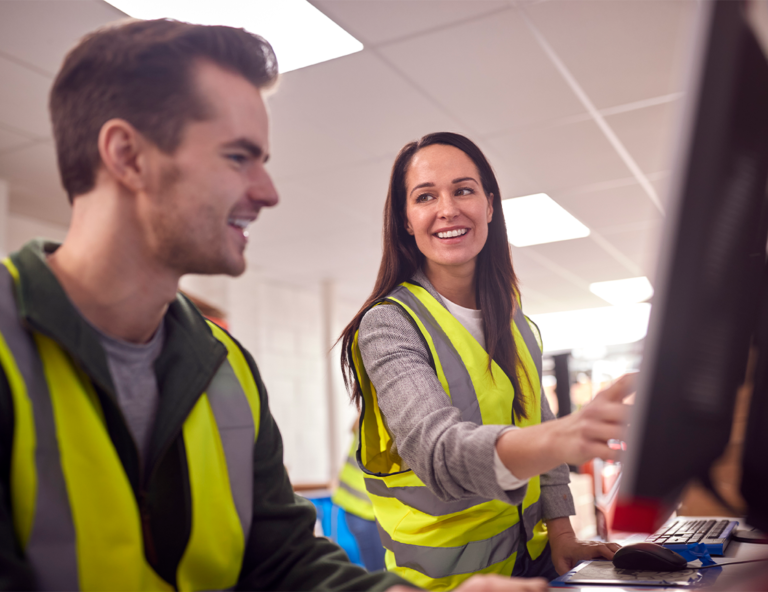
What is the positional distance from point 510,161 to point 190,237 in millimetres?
3225

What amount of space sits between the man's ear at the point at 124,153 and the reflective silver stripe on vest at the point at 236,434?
29cm

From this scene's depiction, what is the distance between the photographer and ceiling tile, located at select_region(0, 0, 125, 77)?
89.5 inches

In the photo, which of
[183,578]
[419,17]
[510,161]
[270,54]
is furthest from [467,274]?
[510,161]

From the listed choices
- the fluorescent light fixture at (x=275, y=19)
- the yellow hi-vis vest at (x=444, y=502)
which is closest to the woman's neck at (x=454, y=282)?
the yellow hi-vis vest at (x=444, y=502)

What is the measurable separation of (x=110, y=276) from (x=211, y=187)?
18 cm

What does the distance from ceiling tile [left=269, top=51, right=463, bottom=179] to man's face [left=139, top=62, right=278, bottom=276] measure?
6.15ft

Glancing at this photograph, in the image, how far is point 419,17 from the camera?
7.99ft

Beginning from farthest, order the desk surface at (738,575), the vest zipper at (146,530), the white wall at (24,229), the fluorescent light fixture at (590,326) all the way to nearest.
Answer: the fluorescent light fixture at (590,326)
the white wall at (24,229)
the vest zipper at (146,530)
the desk surface at (738,575)

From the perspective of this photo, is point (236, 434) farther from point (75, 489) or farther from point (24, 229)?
point (24, 229)

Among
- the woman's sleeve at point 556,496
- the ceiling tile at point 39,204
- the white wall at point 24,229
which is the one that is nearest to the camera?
the woman's sleeve at point 556,496

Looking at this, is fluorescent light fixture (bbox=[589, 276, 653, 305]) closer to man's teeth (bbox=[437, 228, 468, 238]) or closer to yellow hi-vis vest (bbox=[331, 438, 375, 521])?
yellow hi-vis vest (bbox=[331, 438, 375, 521])

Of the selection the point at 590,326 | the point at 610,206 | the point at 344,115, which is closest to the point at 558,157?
the point at 610,206

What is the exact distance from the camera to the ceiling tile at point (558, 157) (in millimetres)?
3512

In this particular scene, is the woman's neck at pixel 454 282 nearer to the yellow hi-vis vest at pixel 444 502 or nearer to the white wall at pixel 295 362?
the yellow hi-vis vest at pixel 444 502
